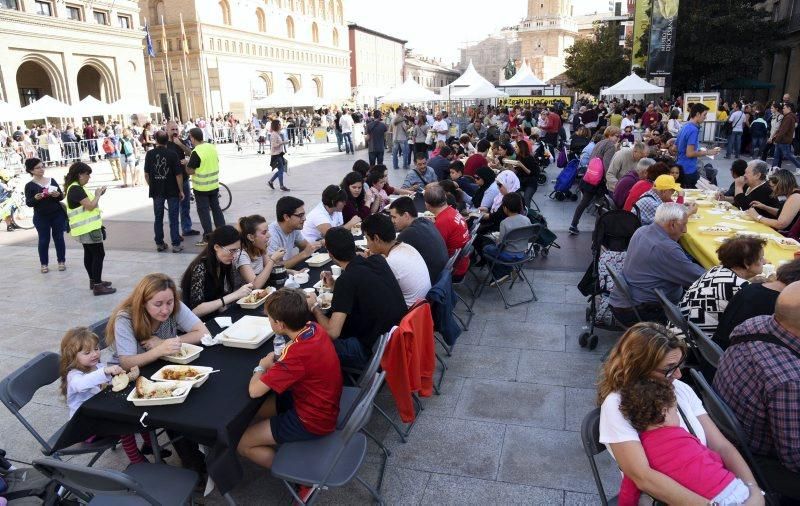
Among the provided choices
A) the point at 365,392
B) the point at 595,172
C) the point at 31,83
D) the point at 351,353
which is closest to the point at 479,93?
the point at 595,172

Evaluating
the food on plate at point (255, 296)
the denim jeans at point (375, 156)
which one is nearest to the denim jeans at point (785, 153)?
the denim jeans at point (375, 156)

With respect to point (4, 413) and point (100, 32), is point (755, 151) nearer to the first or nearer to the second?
point (4, 413)

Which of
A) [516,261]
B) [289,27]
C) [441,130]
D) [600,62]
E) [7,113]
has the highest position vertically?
[289,27]

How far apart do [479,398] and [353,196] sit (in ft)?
11.4

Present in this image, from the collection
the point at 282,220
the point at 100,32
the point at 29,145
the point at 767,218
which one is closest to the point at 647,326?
the point at 282,220

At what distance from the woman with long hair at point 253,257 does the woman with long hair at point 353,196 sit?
212 cm

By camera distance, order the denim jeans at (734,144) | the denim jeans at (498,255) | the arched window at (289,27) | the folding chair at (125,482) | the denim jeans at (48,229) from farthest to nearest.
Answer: the arched window at (289,27)
the denim jeans at (734,144)
the denim jeans at (48,229)
the denim jeans at (498,255)
the folding chair at (125,482)

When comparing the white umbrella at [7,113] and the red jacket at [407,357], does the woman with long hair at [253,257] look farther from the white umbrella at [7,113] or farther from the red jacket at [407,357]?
the white umbrella at [7,113]

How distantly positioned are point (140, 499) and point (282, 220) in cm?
291

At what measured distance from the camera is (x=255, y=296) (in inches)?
153

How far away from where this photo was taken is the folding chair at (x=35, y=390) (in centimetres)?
269

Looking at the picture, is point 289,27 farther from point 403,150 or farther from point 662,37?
point 403,150

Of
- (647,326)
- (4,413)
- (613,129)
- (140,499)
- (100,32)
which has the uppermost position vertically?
(100,32)

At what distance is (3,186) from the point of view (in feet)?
32.9
